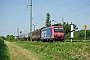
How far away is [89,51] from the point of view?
52.6 ft

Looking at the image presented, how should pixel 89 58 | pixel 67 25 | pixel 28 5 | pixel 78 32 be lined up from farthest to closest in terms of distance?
pixel 67 25 < pixel 78 32 < pixel 28 5 < pixel 89 58

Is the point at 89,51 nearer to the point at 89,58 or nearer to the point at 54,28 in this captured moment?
the point at 89,58

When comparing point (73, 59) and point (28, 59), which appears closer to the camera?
point (73, 59)

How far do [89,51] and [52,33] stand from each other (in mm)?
25701

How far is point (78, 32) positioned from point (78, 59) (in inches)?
1960

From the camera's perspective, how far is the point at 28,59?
1688cm

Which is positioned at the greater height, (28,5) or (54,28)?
(28,5)

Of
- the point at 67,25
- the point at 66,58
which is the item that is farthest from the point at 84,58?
the point at 67,25

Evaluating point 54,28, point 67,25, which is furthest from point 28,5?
point 67,25

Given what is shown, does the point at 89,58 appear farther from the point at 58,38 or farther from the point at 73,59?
the point at 58,38

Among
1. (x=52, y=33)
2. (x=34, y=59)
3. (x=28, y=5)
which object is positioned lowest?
(x=34, y=59)

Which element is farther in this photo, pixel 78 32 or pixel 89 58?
pixel 78 32

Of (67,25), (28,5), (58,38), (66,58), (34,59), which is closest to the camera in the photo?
(66,58)

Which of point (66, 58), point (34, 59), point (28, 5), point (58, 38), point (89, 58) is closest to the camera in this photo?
point (89, 58)
